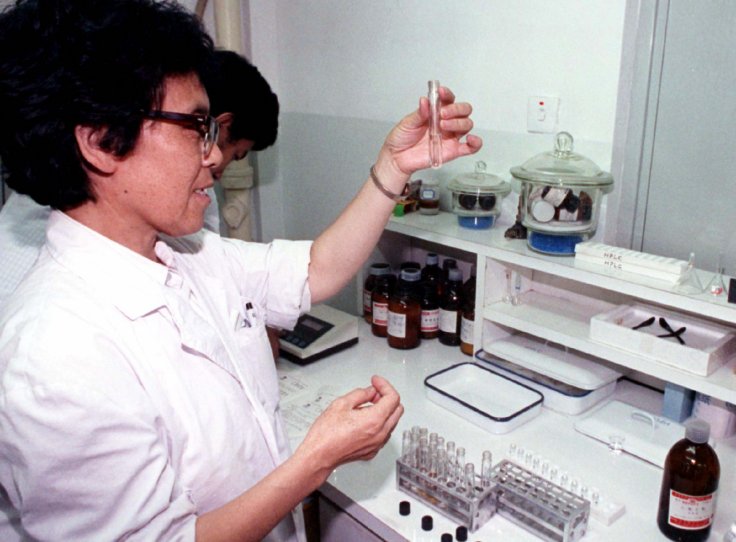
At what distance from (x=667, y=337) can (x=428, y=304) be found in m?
0.64

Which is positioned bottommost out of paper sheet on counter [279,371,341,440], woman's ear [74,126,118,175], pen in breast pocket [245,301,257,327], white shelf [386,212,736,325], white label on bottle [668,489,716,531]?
paper sheet on counter [279,371,341,440]

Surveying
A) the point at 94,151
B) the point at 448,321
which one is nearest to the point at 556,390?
the point at 448,321

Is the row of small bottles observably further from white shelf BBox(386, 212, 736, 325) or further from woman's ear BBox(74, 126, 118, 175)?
woman's ear BBox(74, 126, 118, 175)

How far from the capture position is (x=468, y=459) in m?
1.29

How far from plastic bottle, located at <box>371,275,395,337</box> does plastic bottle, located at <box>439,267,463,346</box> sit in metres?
0.17

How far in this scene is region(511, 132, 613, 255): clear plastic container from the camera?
4.79 feet

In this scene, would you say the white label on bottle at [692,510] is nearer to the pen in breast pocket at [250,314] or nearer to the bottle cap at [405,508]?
the bottle cap at [405,508]

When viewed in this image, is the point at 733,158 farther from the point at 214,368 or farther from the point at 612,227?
the point at 214,368

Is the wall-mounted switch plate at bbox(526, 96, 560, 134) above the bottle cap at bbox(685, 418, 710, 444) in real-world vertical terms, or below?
above

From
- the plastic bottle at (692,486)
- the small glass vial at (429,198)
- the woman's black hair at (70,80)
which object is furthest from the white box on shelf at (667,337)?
the woman's black hair at (70,80)

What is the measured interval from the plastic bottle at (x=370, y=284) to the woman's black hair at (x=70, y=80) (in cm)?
106

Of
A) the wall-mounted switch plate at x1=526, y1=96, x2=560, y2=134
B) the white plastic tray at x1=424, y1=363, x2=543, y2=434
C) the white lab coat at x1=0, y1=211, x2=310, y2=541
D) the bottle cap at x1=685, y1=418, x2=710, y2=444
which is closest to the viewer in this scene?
the white lab coat at x1=0, y1=211, x2=310, y2=541

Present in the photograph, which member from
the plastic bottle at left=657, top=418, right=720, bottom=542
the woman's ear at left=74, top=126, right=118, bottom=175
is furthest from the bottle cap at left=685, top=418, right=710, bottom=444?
the woman's ear at left=74, top=126, right=118, bottom=175

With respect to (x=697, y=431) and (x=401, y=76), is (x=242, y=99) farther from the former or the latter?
(x=697, y=431)
